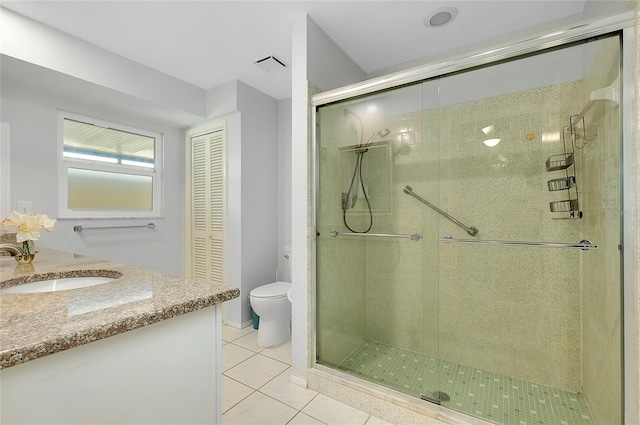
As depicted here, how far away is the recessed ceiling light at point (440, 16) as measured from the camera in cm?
180

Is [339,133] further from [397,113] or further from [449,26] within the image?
[449,26]

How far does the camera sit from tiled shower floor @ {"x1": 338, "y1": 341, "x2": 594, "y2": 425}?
1504 millimetres

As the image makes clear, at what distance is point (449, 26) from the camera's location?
1960 mm

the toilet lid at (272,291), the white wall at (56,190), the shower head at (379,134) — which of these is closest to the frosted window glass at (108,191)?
the white wall at (56,190)

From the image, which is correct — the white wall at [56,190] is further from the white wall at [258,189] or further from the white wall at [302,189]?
the white wall at [302,189]

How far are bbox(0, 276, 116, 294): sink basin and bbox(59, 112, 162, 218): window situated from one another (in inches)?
65.5

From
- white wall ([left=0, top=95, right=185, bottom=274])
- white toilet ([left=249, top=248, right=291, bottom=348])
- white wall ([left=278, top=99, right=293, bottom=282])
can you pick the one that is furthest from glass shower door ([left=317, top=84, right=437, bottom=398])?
white wall ([left=0, top=95, right=185, bottom=274])

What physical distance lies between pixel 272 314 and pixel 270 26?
2.12 meters

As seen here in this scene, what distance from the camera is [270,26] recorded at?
1967mm

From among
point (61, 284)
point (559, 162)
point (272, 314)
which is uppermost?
point (559, 162)

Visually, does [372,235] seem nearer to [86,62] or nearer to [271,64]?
[271,64]

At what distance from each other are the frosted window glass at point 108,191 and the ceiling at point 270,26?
111cm

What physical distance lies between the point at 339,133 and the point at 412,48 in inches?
36.9

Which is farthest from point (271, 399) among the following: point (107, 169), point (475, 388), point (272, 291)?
point (107, 169)
